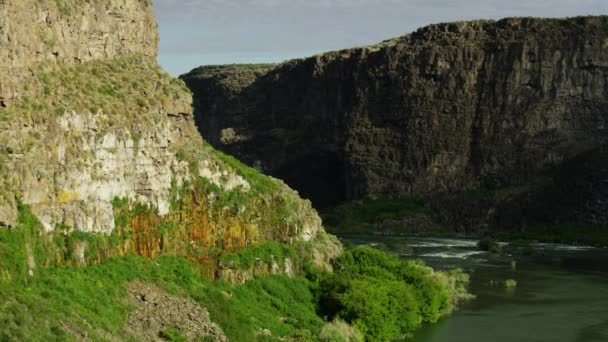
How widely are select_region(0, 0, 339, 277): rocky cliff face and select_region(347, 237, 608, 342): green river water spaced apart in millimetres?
15817

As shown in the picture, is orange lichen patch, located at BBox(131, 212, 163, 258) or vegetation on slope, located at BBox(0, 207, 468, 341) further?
orange lichen patch, located at BBox(131, 212, 163, 258)

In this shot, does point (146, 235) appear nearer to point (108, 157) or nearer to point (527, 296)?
point (108, 157)

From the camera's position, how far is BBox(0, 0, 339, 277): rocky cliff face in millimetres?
59875

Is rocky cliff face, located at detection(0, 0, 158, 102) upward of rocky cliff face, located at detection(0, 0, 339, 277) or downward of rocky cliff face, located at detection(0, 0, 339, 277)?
upward

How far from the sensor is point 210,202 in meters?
77.8

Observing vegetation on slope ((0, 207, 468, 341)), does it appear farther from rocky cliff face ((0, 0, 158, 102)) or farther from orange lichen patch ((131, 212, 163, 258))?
rocky cliff face ((0, 0, 158, 102))

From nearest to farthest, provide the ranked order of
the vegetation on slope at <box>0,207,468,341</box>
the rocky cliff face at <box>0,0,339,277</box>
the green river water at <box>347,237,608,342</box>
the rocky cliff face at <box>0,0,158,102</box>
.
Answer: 1. the vegetation on slope at <box>0,207,468,341</box>
2. the rocky cliff face at <box>0,0,339,277</box>
3. the rocky cliff face at <box>0,0,158,102</box>
4. the green river water at <box>347,237,608,342</box>

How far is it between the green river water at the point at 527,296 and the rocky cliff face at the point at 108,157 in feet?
51.9

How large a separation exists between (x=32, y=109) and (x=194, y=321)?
48.8 feet

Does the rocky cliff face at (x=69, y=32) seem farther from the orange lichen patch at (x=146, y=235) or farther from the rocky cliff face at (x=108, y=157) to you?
the orange lichen patch at (x=146, y=235)

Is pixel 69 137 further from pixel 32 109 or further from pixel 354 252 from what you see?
pixel 354 252

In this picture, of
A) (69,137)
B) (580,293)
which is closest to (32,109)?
(69,137)

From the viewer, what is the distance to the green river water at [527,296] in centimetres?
8638

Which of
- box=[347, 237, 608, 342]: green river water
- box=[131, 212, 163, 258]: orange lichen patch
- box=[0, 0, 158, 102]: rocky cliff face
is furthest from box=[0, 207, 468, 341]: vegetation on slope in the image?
box=[0, 0, 158, 102]: rocky cliff face
